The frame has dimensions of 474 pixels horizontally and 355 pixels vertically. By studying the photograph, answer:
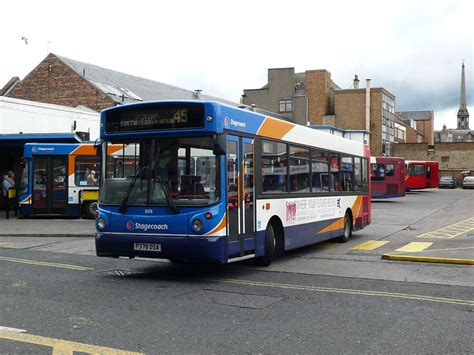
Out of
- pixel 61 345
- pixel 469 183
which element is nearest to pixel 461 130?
pixel 469 183

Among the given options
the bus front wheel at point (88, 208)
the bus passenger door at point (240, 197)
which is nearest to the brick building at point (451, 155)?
the bus front wheel at point (88, 208)

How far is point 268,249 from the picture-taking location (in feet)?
36.2

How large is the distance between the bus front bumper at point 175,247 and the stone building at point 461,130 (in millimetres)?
156395

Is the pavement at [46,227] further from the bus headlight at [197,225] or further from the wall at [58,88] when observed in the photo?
the wall at [58,88]

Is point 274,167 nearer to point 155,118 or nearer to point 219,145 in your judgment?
point 219,145

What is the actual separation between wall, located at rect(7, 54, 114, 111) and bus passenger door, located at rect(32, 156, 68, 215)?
18.7m

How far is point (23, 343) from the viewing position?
224 inches

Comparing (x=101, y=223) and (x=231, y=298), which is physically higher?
(x=101, y=223)

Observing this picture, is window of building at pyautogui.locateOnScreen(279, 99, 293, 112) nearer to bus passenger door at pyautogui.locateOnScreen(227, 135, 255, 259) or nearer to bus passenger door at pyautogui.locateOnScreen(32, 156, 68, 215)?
bus passenger door at pyautogui.locateOnScreen(32, 156, 68, 215)

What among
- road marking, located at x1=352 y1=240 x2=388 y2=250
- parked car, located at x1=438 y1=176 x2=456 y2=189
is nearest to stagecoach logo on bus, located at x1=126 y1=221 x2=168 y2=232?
road marking, located at x1=352 y1=240 x2=388 y2=250

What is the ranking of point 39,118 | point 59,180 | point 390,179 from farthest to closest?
point 390,179, point 39,118, point 59,180

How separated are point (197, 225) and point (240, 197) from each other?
1.10 meters

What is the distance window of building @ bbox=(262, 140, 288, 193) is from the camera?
1094 centimetres

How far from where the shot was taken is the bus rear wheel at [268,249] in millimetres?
10992
